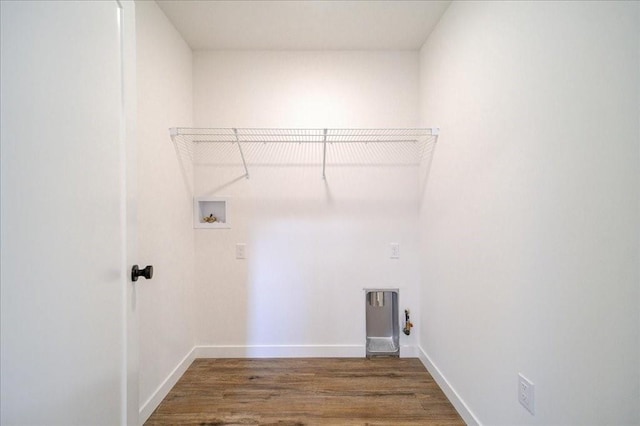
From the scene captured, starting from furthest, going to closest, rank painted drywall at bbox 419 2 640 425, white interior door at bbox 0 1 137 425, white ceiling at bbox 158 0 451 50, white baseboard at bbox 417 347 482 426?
Result: white ceiling at bbox 158 0 451 50
white baseboard at bbox 417 347 482 426
painted drywall at bbox 419 2 640 425
white interior door at bbox 0 1 137 425

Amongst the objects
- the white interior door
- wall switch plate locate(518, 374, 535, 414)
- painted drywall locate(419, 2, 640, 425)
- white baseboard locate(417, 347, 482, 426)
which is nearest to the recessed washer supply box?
the white interior door

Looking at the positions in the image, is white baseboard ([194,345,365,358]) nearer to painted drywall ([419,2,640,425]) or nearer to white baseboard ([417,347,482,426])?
white baseboard ([417,347,482,426])

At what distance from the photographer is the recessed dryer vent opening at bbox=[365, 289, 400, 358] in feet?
7.14

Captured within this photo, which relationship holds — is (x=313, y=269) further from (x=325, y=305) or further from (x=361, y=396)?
(x=361, y=396)

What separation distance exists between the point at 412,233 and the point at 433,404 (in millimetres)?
1181

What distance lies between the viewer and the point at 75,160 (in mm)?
718

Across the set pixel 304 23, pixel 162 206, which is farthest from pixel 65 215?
pixel 304 23

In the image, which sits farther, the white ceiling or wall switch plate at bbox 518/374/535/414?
the white ceiling

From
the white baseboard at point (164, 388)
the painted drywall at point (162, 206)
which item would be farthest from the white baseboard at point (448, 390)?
the painted drywall at point (162, 206)

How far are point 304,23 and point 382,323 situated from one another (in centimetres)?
246

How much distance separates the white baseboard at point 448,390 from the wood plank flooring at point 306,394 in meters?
0.04

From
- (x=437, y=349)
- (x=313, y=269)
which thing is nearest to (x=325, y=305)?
(x=313, y=269)

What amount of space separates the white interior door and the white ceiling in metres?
1.02

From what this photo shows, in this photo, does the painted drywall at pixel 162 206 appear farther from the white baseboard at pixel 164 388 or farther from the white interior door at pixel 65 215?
the white interior door at pixel 65 215
